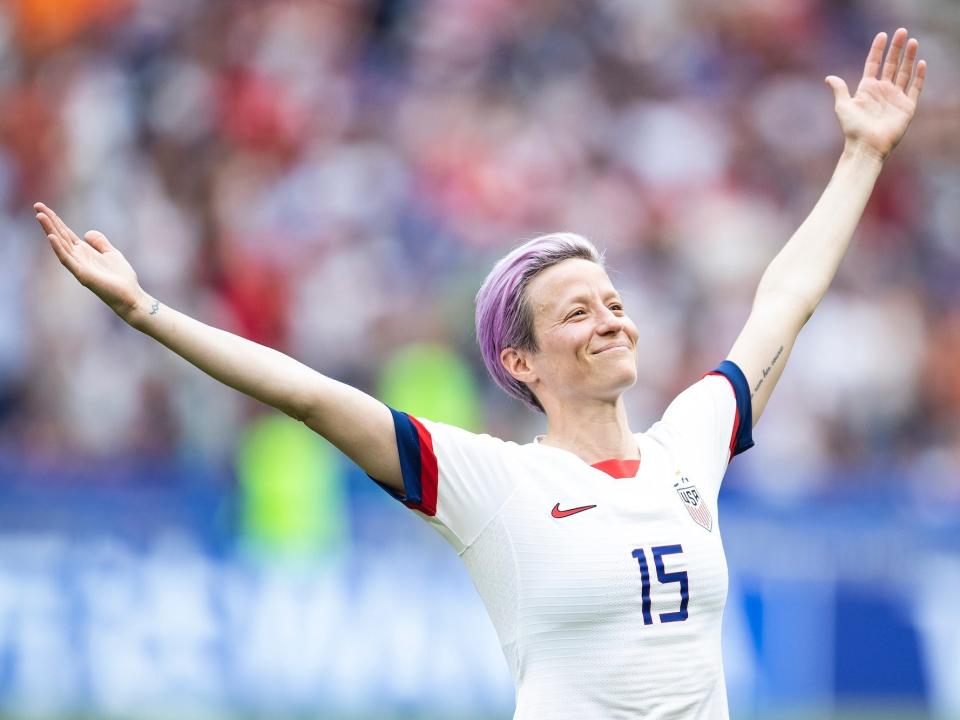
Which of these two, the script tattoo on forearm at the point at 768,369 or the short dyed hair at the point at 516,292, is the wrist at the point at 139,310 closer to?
the short dyed hair at the point at 516,292

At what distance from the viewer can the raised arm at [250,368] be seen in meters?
3.65

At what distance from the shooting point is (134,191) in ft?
36.9

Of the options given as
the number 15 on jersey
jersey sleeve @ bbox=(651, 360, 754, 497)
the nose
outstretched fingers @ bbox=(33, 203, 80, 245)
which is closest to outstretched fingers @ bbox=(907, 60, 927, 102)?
jersey sleeve @ bbox=(651, 360, 754, 497)

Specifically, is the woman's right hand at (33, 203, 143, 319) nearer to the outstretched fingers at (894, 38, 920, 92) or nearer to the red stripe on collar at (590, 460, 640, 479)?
the red stripe on collar at (590, 460, 640, 479)

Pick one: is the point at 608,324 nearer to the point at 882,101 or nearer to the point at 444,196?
the point at 882,101

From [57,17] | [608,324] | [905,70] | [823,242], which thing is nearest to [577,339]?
[608,324]

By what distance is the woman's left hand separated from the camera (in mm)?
4707

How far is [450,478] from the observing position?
3801 millimetres

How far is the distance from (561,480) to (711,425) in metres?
0.59

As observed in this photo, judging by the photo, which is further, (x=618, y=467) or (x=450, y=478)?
(x=618, y=467)

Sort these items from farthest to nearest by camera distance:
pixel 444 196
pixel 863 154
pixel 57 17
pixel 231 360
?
pixel 57 17, pixel 444 196, pixel 863 154, pixel 231 360

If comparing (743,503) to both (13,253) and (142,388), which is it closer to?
(142,388)

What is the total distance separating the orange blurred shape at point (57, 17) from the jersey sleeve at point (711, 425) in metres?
9.37

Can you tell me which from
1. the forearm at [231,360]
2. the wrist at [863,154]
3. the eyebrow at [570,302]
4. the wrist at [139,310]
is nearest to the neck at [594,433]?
the eyebrow at [570,302]
